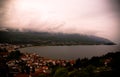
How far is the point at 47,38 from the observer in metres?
5.10

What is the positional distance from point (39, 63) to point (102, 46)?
1.54m

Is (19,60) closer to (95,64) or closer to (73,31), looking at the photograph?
(73,31)

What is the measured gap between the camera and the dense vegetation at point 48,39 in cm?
483

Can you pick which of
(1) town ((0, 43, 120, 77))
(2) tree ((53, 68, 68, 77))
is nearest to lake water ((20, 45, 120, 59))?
(1) town ((0, 43, 120, 77))

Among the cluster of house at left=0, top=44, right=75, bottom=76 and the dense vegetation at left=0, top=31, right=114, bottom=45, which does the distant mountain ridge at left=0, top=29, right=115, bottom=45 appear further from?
the cluster of house at left=0, top=44, right=75, bottom=76

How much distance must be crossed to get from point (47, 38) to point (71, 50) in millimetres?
614

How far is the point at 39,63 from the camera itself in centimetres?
497

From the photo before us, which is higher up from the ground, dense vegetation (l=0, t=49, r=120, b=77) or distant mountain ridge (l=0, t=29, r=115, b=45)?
distant mountain ridge (l=0, t=29, r=115, b=45)

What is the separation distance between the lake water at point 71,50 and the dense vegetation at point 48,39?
101mm

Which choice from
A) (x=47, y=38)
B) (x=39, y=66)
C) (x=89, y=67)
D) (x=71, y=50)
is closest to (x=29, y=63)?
(x=39, y=66)

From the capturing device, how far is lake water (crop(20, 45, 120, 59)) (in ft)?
16.6

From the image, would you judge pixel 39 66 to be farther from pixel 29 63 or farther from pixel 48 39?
pixel 48 39

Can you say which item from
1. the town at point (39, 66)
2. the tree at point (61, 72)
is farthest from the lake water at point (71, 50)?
the tree at point (61, 72)

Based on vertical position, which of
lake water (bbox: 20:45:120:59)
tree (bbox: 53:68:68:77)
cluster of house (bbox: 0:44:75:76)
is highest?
lake water (bbox: 20:45:120:59)
